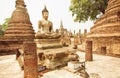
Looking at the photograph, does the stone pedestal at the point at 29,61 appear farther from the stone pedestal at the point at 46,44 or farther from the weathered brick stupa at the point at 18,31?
the weathered brick stupa at the point at 18,31

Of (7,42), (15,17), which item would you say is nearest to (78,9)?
(15,17)

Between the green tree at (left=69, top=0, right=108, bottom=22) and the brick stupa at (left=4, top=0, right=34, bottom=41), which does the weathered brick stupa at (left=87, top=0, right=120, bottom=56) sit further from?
the brick stupa at (left=4, top=0, right=34, bottom=41)

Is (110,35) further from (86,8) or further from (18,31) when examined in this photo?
(18,31)

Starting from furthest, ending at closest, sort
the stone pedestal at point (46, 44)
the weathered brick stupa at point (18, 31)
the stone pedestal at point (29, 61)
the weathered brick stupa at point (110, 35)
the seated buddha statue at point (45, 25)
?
1. the weathered brick stupa at point (18, 31)
2. the weathered brick stupa at point (110, 35)
3. the seated buddha statue at point (45, 25)
4. the stone pedestal at point (46, 44)
5. the stone pedestal at point (29, 61)

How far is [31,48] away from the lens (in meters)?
4.18

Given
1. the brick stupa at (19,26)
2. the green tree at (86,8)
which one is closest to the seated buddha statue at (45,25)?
the brick stupa at (19,26)

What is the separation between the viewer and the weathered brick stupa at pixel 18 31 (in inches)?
503

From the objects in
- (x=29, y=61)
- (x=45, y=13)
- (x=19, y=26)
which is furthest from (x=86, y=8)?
(x=29, y=61)

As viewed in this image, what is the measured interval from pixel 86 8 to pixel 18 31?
10.8 m

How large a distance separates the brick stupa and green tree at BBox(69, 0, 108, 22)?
26.6 feet

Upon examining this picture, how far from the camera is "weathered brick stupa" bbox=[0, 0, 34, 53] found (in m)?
12.8

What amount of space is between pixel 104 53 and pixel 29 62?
27.0 feet

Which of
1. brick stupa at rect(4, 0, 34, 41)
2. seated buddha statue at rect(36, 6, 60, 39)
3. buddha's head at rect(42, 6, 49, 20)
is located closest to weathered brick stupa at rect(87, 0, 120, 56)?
seated buddha statue at rect(36, 6, 60, 39)

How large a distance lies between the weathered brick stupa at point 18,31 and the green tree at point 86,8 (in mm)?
8077
